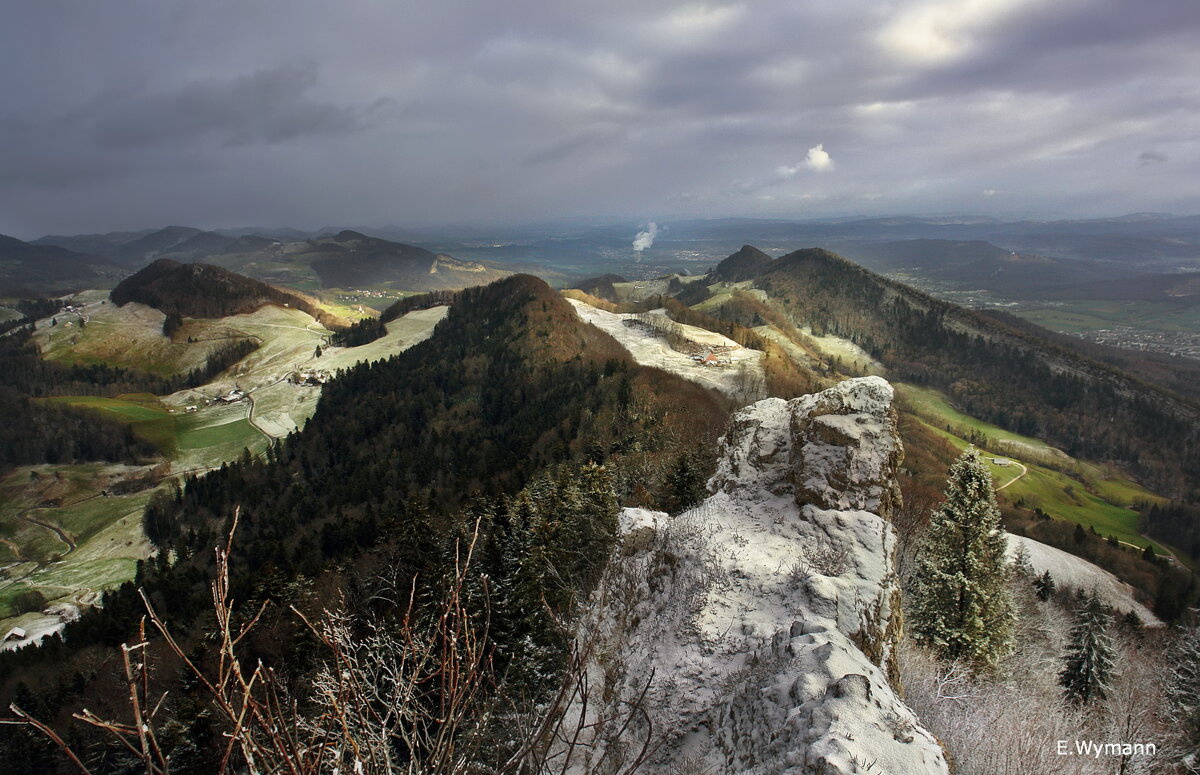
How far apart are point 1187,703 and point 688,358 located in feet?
348

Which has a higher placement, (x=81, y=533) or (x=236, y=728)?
(x=236, y=728)

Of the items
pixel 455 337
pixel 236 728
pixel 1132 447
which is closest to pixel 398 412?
pixel 455 337

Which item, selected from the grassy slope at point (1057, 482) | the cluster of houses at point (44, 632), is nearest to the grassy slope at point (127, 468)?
the cluster of houses at point (44, 632)

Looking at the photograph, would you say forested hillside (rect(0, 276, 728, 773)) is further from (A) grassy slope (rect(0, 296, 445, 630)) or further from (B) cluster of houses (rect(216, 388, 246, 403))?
(B) cluster of houses (rect(216, 388, 246, 403))

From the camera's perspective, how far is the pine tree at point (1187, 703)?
797 inches

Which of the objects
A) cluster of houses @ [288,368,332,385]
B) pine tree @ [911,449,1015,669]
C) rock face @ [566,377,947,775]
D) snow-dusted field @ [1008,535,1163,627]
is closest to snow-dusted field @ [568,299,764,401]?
snow-dusted field @ [1008,535,1163,627]

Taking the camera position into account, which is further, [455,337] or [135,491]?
[455,337]

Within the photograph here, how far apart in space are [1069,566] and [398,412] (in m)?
122

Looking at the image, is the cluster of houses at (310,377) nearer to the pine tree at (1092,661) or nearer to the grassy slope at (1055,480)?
the pine tree at (1092,661)

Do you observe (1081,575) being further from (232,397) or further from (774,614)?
(232,397)

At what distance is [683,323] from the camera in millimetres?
162625

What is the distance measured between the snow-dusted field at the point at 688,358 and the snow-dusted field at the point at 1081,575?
44.6 metres

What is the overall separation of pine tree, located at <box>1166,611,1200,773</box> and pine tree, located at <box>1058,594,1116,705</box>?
2.25 metres

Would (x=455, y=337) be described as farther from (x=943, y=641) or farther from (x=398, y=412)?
(x=943, y=641)
